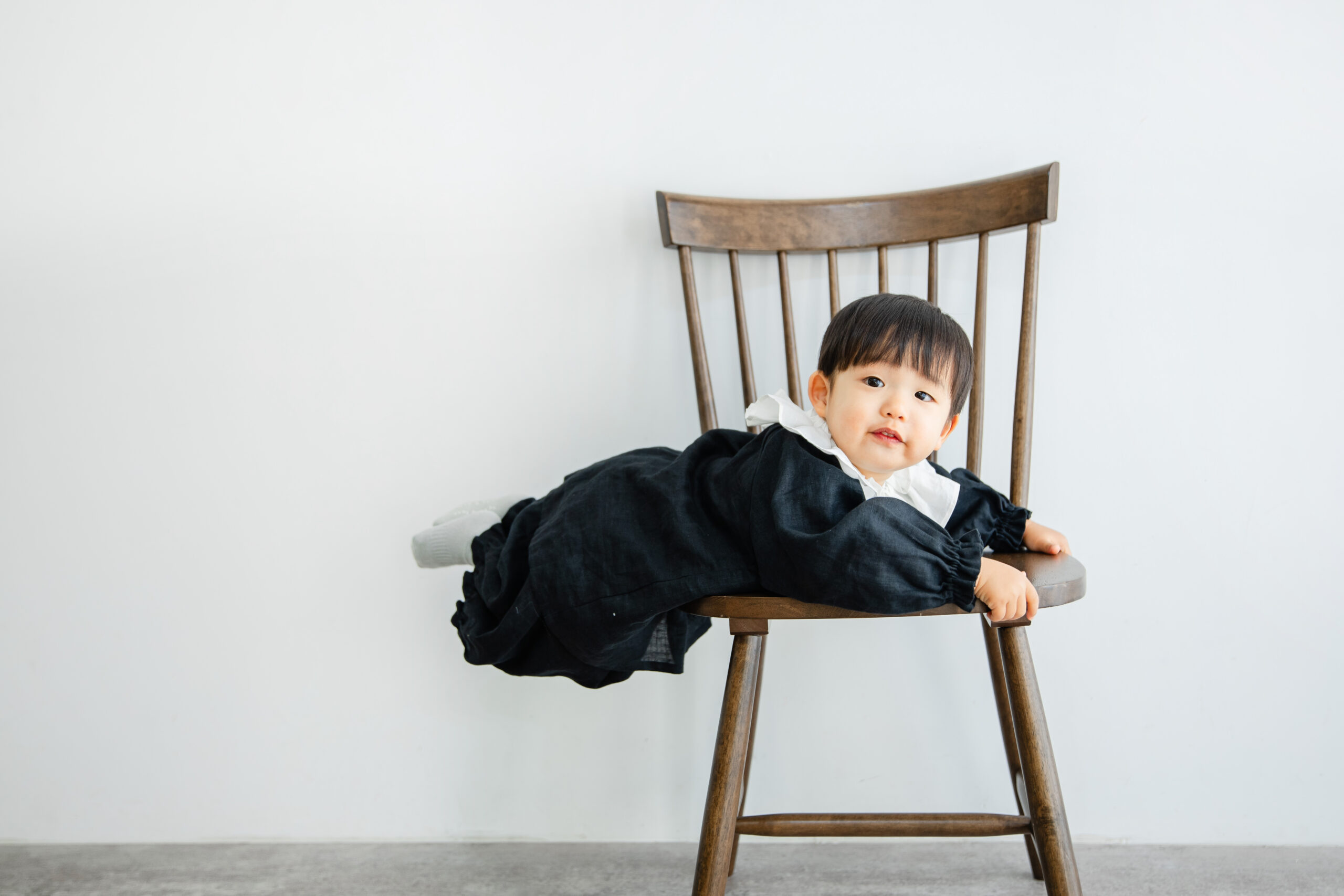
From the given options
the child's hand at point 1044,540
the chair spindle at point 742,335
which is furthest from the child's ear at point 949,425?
the chair spindle at point 742,335

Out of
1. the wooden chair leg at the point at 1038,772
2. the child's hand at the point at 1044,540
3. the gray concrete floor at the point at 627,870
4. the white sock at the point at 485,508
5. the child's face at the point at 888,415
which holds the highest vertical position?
the child's face at the point at 888,415

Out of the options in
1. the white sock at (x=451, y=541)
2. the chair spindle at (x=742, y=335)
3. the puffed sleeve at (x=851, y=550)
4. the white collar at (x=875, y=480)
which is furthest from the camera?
the chair spindle at (x=742, y=335)

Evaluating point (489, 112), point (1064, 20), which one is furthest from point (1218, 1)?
point (489, 112)

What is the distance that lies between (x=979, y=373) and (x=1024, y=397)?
0.16ft

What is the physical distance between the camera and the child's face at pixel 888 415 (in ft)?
2.19

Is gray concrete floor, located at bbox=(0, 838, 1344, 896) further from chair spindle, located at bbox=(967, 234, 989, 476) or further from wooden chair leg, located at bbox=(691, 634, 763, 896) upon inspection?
chair spindle, located at bbox=(967, 234, 989, 476)

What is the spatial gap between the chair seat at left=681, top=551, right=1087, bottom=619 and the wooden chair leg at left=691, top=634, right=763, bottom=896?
5 centimetres

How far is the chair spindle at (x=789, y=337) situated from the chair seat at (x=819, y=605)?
0.31m

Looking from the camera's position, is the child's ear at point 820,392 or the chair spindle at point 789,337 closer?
the child's ear at point 820,392

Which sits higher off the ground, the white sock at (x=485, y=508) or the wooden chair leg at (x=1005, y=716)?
the white sock at (x=485, y=508)

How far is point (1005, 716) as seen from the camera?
894 millimetres

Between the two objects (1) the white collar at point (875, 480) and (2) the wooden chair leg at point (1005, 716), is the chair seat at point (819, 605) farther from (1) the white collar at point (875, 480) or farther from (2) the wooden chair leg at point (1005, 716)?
(2) the wooden chair leg at point (1005, 716)

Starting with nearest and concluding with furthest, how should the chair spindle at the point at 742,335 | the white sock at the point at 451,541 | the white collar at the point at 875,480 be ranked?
the white collar at the point at 875,480, the white sock at the point at 451,541, the chair spindle at the point at 742,335

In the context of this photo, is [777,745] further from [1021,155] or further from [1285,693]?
[1021,155]
